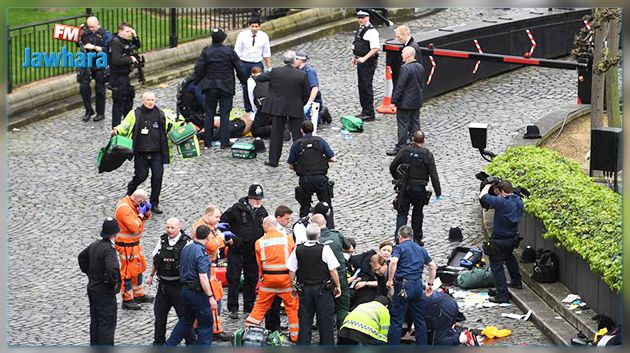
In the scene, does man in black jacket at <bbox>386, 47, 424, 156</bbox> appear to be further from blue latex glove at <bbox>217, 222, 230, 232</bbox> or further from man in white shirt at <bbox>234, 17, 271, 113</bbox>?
blue latex glove at <bbox>217, 222, 230, 232</bbox>

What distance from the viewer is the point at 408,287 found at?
1644cm

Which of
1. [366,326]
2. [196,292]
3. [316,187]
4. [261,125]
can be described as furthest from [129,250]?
[261,125]

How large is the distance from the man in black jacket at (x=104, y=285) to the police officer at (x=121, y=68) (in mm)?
7960

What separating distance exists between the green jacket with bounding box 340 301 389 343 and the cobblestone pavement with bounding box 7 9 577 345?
130 centimetres

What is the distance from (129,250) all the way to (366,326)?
318cm

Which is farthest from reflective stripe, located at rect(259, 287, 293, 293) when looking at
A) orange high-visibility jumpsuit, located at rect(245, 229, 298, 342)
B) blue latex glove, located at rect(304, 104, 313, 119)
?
blue latex glove, located at rect(304, 104, 313, 119)

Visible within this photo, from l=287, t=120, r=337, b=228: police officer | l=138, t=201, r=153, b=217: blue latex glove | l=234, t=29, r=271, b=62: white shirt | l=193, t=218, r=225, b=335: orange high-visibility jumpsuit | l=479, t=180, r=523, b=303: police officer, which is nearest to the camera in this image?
l=193, t=218, r=225, b=335: orange high-visibility jumpsuit

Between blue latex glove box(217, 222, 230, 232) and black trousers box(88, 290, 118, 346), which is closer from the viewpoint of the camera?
black trousers box(88, 290, 118, 346)

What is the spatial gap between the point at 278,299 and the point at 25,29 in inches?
446

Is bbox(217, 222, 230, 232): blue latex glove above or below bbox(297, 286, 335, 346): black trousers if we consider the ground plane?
above

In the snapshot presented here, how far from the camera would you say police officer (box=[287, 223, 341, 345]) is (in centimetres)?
1642

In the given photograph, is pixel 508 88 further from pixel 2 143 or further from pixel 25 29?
pixel 2 143

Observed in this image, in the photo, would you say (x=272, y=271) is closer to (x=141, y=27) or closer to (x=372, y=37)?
(x=372, y=37)

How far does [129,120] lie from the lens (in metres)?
20.5
